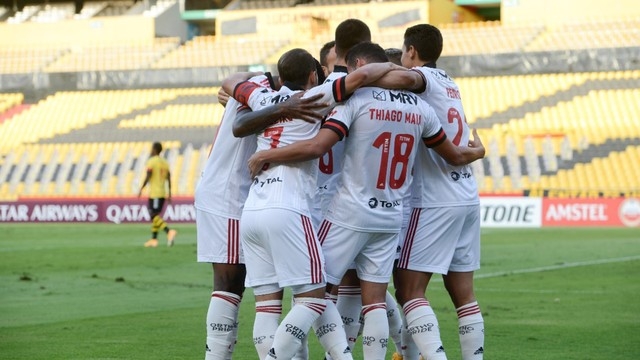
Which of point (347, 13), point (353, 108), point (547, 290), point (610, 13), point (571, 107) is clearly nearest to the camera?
point (353, 108)

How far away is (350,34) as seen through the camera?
6.71 metres

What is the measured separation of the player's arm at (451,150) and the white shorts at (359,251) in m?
0.57

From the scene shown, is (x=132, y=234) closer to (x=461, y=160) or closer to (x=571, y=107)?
(x=571, y=107)

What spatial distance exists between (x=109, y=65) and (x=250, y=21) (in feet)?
23.5

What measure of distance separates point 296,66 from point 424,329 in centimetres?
168

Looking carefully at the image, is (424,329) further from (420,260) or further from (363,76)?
(363,76)

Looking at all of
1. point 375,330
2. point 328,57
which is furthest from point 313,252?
point 328,57

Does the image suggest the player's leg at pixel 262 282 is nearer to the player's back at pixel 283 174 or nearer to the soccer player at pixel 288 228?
the soccer player at pixel 288 228

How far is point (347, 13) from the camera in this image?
5100 cm

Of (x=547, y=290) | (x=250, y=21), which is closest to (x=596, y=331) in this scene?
(x=547, y=290)

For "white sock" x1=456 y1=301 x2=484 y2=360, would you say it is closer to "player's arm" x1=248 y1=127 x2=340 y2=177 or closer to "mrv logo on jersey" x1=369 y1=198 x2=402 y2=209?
"mrv logo on jersey" x1=369 y1=198 x2=402 y2=209

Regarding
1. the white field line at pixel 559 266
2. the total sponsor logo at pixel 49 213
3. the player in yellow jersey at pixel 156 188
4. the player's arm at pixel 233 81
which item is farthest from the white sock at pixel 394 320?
the total sponsor logo at pixel 49 213

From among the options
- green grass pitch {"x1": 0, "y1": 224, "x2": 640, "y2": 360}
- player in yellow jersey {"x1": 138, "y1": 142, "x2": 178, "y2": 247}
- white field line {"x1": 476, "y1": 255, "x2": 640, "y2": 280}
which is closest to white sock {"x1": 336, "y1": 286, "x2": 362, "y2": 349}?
green grass pitch {"x1": 0, "y1": 224, "x2": 640, "y2": 360}

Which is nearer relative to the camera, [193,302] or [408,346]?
[408,346]
